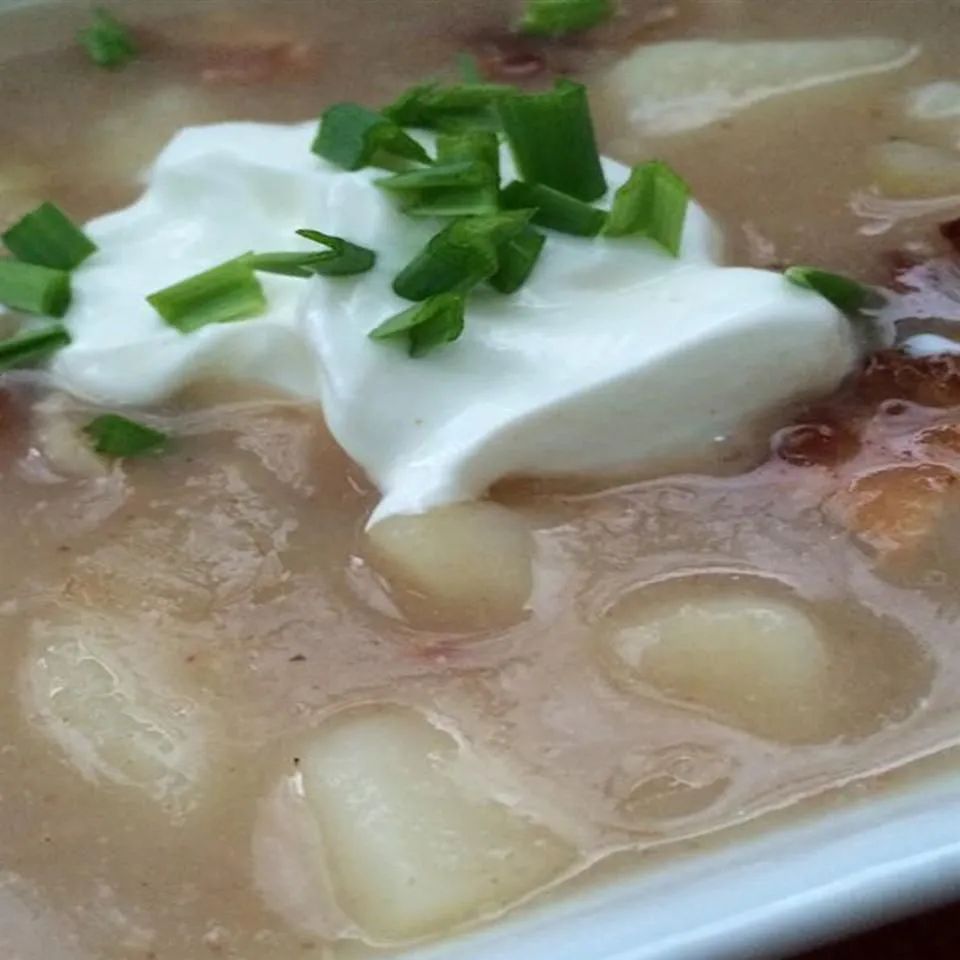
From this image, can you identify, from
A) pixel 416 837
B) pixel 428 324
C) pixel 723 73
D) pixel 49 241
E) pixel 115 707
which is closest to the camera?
pixel 416 837

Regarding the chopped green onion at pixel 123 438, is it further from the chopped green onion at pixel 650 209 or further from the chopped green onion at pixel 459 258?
the chopped green onion at pixel 650 209

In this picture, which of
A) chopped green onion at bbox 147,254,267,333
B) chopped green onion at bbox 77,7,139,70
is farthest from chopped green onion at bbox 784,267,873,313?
chopped green onion at bbox 77,7,139,70

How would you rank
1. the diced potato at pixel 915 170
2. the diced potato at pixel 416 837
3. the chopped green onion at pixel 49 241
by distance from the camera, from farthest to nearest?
the diced potato at pixel 915 170, the chopped green onion at pixel 49 241, the diced potato at pixel 416 837

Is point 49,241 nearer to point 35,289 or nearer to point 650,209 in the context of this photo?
point 35,289

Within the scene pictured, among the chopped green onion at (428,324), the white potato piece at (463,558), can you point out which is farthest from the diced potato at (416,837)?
the chopped green onion at (428,324)

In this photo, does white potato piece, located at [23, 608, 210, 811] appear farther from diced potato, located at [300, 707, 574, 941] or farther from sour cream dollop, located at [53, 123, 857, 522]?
sour cream dollop, located at [53, 123, 857, 522]

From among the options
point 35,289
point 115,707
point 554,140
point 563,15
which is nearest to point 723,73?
point 563,15
